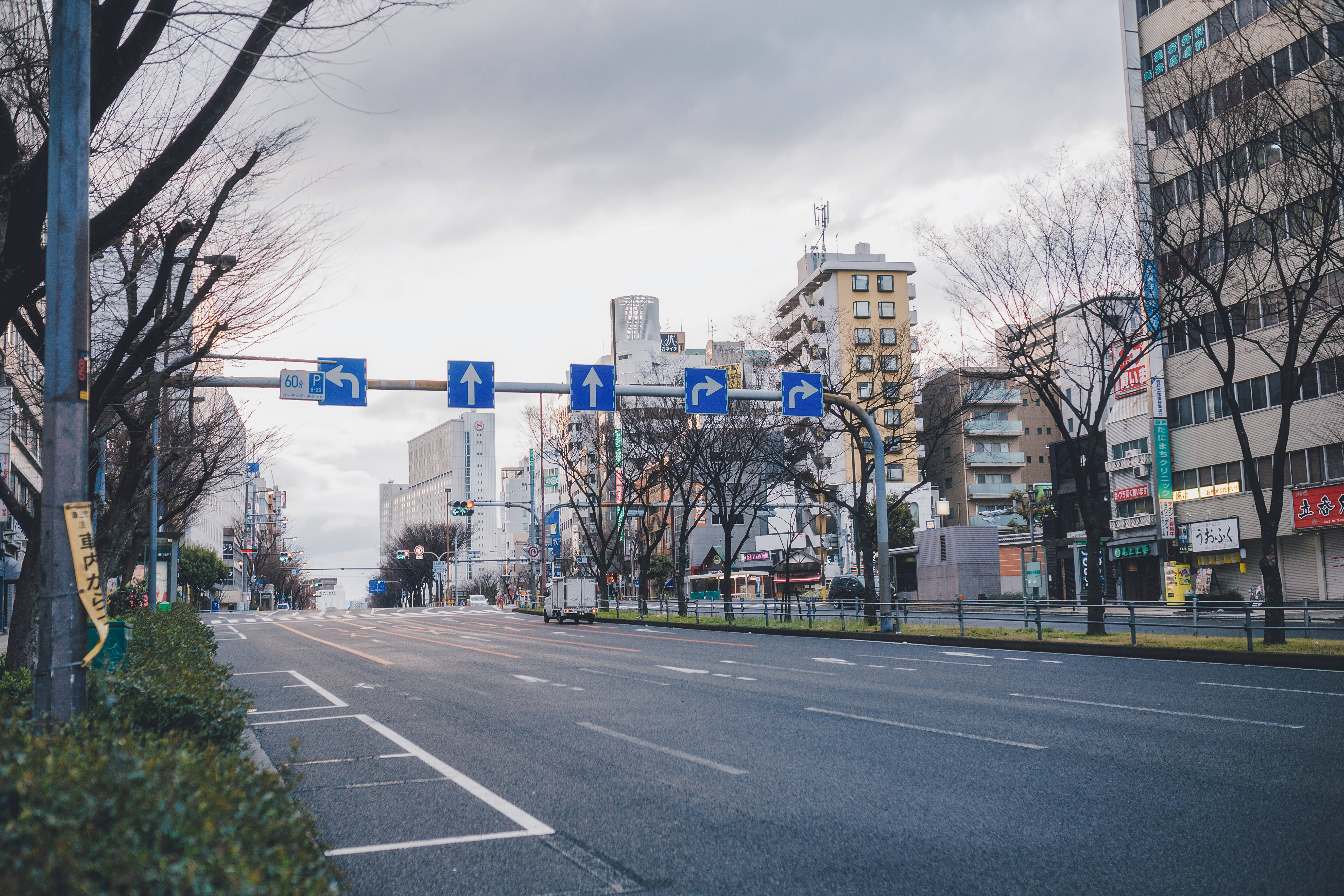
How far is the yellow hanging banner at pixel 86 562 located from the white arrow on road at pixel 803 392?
62.1 feet

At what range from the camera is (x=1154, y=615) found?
30.3 meters

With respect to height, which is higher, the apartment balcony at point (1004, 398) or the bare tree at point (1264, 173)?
the apartment balcony at point (1004, 398)

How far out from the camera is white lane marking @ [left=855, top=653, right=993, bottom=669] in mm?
18547

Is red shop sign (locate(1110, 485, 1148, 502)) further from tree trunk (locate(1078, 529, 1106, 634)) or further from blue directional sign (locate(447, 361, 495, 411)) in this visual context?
blue directional sign (locate(447, 361, 495, 411))

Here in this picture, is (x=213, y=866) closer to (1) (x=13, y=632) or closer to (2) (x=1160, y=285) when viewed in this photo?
(1) (x=13, y=632)

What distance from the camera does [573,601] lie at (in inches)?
1843

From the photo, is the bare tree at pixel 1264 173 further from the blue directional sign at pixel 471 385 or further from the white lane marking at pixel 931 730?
the blue directional sign at pixel 471 385

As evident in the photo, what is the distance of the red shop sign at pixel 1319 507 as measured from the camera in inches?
1433

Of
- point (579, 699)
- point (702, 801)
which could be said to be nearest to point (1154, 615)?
point (579, 699)

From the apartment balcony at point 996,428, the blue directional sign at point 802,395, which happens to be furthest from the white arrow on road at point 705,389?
the apartment balcony at point 996,428

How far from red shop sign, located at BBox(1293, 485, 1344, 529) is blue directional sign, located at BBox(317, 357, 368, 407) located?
1405 inches

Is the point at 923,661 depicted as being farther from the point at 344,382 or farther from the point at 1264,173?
the point at 1264,173

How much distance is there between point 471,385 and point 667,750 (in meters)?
12.3

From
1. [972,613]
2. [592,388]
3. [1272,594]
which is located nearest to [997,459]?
[972,613]
